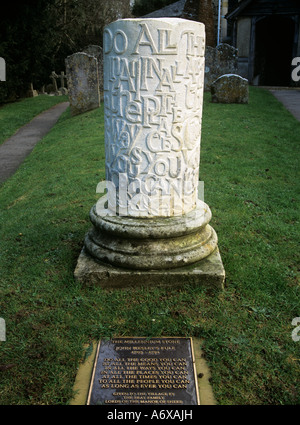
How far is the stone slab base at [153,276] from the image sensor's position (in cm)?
327

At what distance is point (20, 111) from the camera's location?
1476 centimetres

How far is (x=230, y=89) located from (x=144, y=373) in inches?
456

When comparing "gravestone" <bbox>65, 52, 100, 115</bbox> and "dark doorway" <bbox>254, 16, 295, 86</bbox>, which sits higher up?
"dark doorway" <bbox>254, 16, 295, 86</bbox>

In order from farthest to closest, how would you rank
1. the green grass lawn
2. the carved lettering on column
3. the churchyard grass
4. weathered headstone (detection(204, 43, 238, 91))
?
weathered headstone (detection(204, 43, 238, 91)) < the churchyard grass < the carved lettering on column < the green grass lawn

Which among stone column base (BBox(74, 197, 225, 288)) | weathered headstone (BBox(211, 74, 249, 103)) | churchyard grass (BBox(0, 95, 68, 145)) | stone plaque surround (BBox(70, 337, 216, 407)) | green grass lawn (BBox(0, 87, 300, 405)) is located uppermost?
weathered headstone (BBox(211, 74, 249, 103))

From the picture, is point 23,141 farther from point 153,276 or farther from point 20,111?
point 153,276

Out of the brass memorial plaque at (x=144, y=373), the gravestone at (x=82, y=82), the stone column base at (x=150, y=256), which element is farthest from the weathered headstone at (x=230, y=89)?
the brass memorial plaque at (x=144, y=373)

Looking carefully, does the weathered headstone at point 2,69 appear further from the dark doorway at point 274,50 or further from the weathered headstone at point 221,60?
the dark doorway at point 274,50

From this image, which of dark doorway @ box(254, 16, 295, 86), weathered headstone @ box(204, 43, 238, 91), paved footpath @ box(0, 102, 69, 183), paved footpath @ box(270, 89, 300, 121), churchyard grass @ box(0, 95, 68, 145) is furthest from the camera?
dark doorway @ box(254, 16, 295, 86)

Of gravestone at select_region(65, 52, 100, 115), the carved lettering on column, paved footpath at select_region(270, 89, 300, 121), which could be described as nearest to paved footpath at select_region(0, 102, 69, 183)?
gravestone at select_region(65, 52, 100, 115)

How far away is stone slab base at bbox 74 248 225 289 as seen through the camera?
3.27 meters

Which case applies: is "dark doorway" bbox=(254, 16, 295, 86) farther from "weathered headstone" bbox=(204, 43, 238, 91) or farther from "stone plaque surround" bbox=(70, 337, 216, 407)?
"stone plaque surround" bbox=(70, 337, 216, 407)

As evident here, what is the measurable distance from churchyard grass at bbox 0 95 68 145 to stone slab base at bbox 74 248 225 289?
8.39 meters
